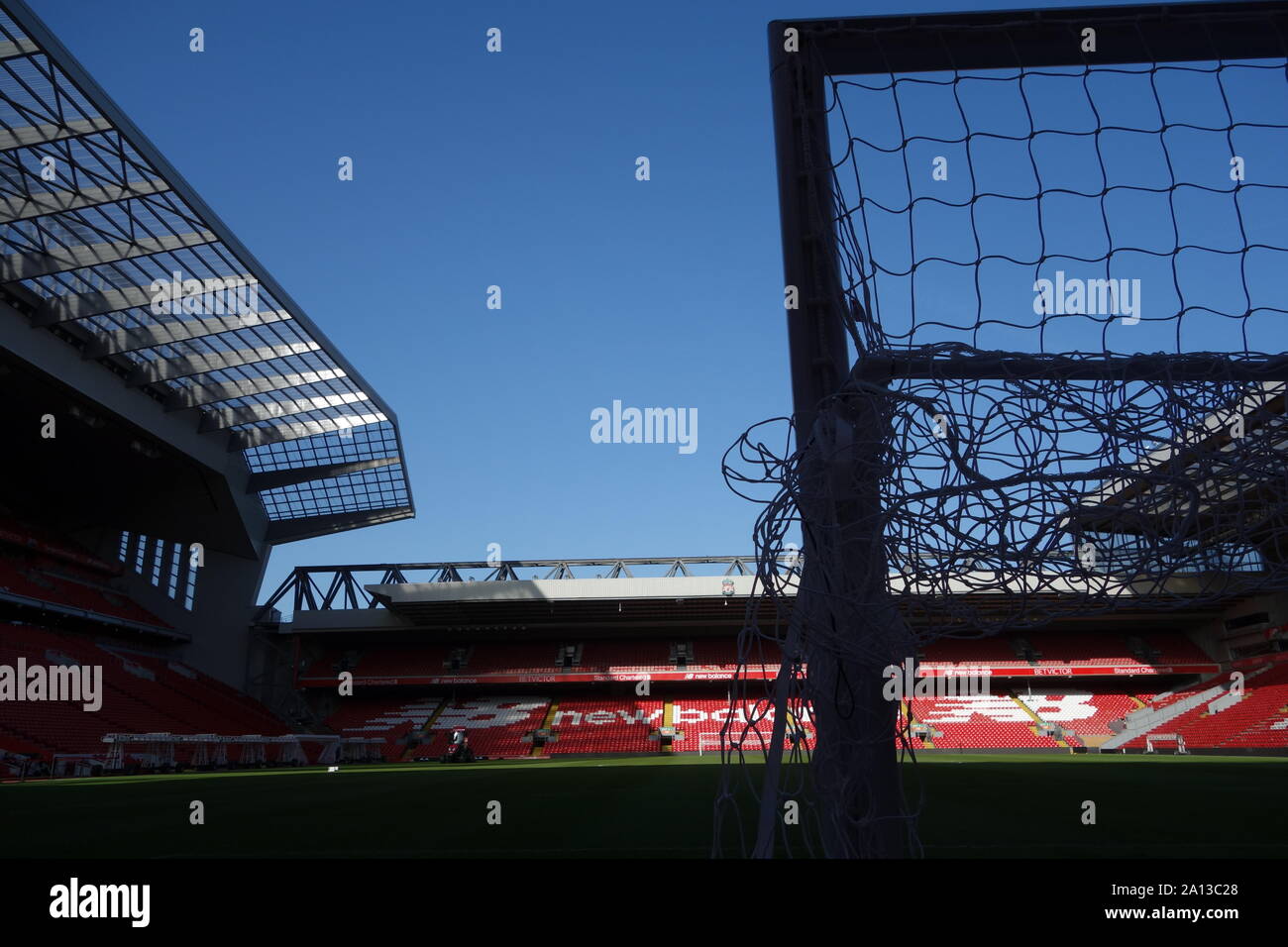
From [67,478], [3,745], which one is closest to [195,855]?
[3,745]

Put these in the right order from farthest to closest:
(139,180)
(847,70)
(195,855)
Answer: (139,180) → (195,855) → (847,70)

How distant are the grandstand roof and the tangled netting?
15424mm

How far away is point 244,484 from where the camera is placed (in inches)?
1296

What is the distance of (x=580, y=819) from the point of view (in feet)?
25.8

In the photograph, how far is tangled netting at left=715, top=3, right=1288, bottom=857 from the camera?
297 centimetres

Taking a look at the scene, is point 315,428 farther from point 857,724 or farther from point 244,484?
point 857,724

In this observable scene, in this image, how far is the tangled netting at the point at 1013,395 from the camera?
9.75ft

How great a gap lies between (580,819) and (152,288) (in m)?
19.0

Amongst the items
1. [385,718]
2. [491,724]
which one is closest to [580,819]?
[491,724]

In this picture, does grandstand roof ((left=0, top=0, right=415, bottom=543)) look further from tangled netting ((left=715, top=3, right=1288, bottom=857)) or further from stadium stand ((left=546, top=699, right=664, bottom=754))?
tangled netting ((left=715, top=3, right=1288, bottom=857))

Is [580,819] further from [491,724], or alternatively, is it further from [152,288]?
[491,724]

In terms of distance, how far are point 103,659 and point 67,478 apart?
8.69 metres

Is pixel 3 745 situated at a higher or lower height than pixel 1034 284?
lower

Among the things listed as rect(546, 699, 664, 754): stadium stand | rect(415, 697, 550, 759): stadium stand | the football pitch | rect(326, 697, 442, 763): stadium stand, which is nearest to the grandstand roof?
rect(326, 697, 442, 763): stadium stand
